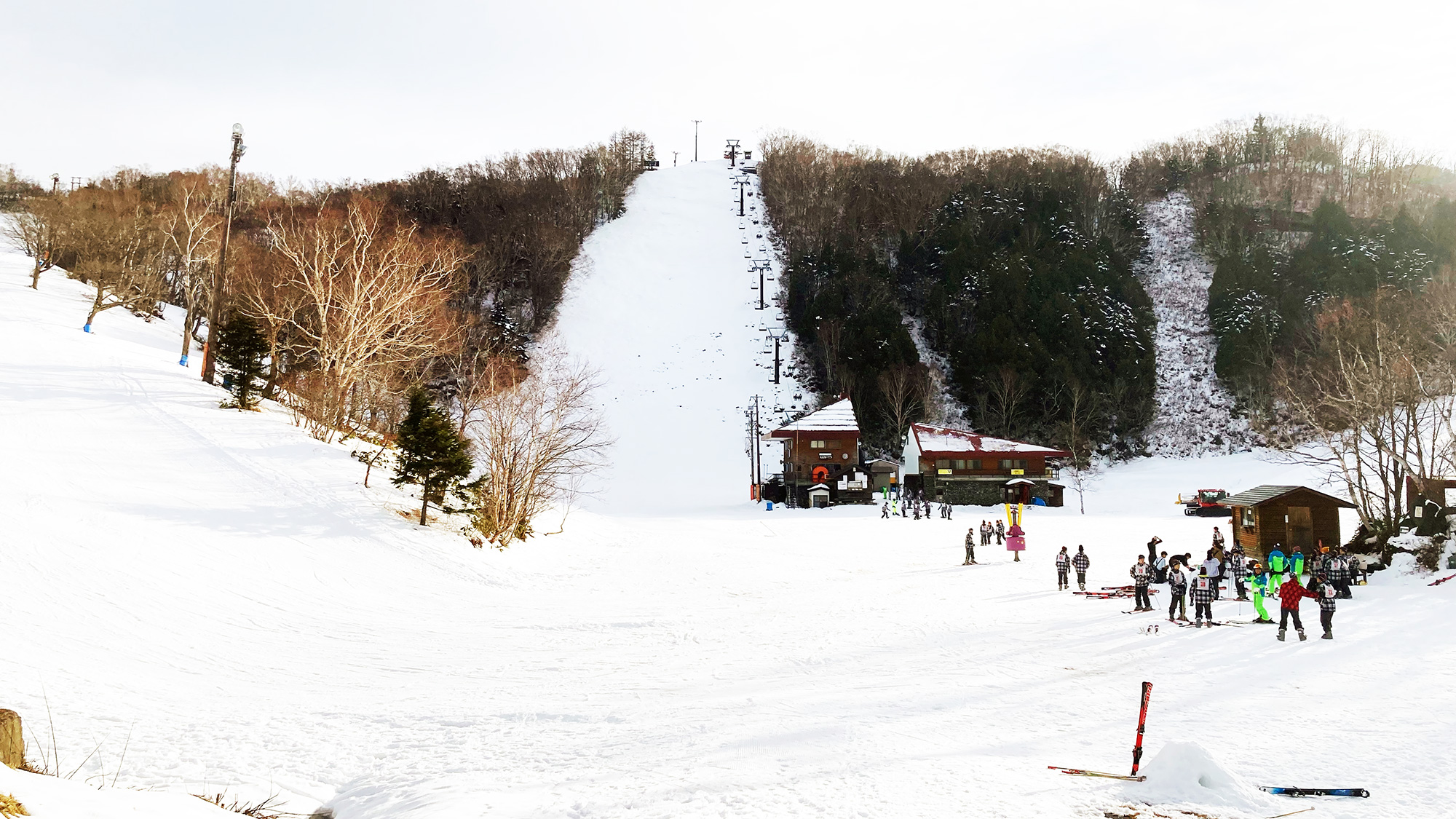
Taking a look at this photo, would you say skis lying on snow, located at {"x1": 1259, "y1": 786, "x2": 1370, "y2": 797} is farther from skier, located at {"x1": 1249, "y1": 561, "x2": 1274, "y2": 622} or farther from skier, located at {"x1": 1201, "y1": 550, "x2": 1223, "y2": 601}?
skier, located at {"x1": 1201, "y1": 550, "x2": 1223, "y2": 601}

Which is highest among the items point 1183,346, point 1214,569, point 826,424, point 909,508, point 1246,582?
point 1183,346

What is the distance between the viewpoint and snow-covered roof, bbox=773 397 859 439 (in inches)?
2056

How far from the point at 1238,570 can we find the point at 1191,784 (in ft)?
45.1

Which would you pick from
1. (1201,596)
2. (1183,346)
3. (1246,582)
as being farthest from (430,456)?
(1183,346)

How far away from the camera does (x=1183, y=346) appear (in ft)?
222

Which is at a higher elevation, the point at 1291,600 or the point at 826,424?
the point at 826,424

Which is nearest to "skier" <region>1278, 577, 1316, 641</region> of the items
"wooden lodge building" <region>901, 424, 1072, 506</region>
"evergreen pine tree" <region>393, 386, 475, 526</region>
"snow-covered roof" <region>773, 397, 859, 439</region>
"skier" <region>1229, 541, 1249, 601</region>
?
"skier" <region>1229, 541, 1249, 601</region>

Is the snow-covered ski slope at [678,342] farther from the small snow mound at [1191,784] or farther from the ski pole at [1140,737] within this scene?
the small snow mound at [1191,784]

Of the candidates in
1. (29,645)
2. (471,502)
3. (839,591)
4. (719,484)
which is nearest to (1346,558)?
(839,591)

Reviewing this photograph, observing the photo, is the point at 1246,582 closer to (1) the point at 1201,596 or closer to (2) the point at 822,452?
(1) the point at 1201,596

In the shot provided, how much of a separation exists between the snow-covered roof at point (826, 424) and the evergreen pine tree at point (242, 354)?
3199 cm

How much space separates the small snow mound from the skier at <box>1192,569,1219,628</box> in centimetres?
879

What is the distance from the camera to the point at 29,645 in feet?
34.5

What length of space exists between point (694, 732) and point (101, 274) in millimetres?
44853
